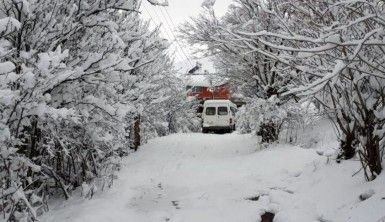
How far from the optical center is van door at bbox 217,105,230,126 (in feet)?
78.6

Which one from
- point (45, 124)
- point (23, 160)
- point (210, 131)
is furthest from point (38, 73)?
point (210, 131)

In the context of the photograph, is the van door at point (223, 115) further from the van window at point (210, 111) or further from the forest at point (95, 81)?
the forest at point (95, 81)

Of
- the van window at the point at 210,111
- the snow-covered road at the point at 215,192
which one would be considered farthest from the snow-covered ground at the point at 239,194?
the van window at the point at 210,111

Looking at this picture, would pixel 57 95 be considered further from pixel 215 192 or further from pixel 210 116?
pixel 210 116

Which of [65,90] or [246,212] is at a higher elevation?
[65,90]

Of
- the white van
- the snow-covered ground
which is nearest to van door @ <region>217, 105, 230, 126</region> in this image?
the white van

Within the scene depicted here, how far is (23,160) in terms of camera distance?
527 centimetres

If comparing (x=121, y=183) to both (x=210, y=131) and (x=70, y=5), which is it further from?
(x=210, y=131)

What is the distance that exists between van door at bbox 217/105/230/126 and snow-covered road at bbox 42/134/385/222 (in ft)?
43.1

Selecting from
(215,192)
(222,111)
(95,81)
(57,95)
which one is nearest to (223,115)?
(222,111)

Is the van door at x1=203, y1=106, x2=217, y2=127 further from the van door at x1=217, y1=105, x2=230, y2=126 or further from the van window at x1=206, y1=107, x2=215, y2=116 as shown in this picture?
the van door at x1=217, y1=105, x2=230, y2=126

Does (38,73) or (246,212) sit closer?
(38,73)

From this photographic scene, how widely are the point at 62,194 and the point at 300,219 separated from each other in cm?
422

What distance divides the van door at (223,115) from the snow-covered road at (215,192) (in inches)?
517
